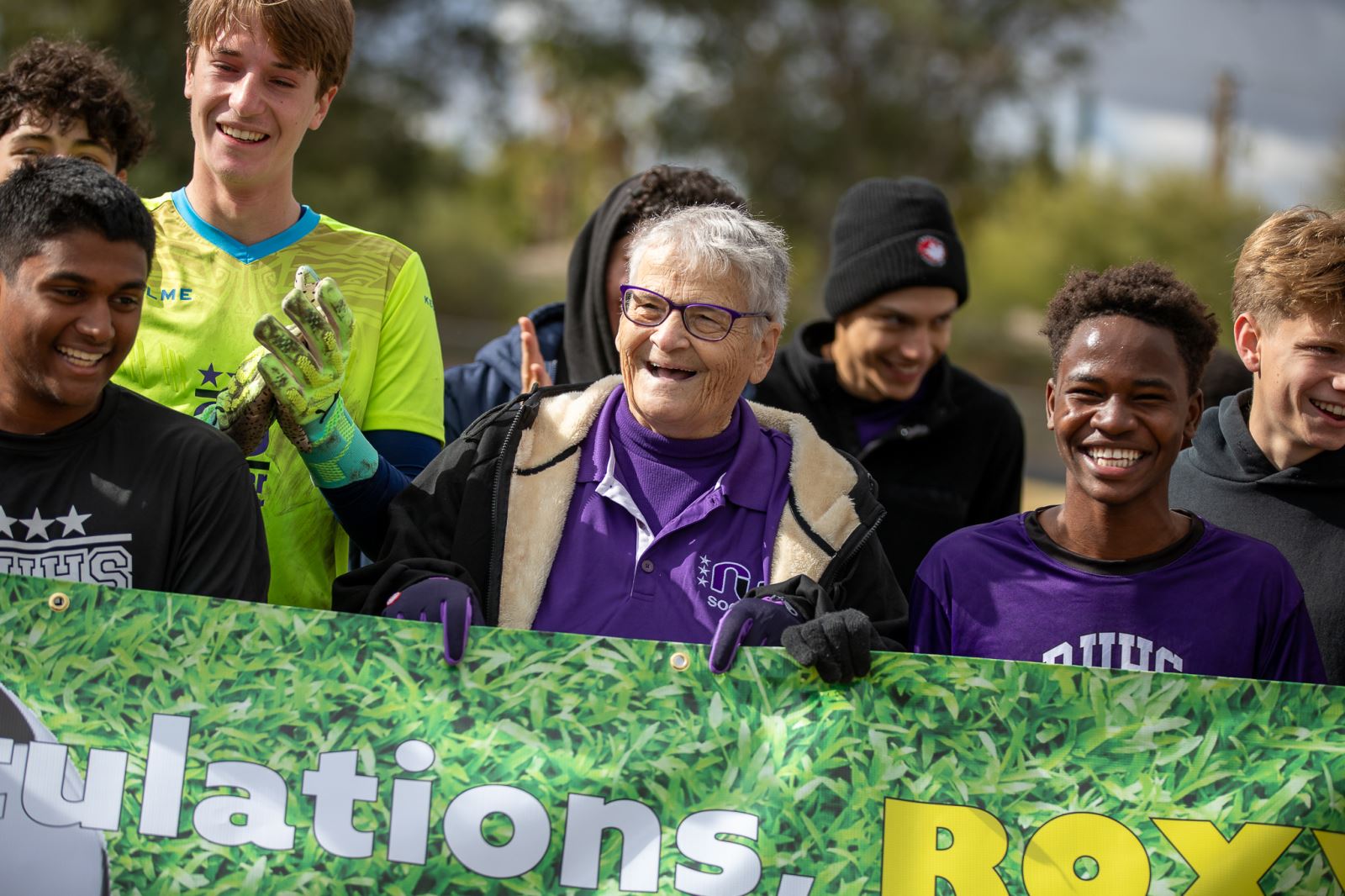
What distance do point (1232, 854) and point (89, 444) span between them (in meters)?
2.41

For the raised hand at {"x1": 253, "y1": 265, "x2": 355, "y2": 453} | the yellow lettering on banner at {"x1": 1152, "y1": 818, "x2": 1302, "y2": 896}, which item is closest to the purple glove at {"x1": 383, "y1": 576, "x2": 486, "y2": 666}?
the raised hand at {"x1": 253, "y1": 265, "x2": 355, "y2": 453}

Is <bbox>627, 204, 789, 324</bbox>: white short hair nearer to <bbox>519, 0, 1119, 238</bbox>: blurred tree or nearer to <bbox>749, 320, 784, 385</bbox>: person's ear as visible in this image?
<bbox>749, 320, 784, 385</bbox>: person's ear

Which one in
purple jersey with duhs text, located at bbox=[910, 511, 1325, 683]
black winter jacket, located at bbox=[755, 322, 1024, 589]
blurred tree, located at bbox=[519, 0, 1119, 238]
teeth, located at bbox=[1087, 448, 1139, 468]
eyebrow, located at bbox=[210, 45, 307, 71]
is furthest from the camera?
blurred tree, located at bbox=[519, 0, 1119, 238]

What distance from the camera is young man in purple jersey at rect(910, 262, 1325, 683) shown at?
121 inches

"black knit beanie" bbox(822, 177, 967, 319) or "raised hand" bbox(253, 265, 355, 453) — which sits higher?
"black knit beanie" bbox(822, 177, 967, 319)

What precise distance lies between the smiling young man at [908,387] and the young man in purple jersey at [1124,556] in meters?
1.35

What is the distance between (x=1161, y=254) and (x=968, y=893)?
1286 inches

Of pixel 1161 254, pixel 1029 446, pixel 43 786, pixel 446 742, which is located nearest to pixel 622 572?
pixel 446 742

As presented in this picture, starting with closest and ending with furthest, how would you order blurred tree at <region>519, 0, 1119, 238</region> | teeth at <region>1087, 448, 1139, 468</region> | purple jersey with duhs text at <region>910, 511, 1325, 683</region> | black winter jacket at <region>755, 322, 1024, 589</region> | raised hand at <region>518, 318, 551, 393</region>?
purple jersey with duhs text at <region>910, 511, 1325, 683</region> → teeth at <region>1087, 448, 1139, 468</region> → raised hand at <region>518, 318, 551, 393</region> → black winter jacket at <region>755, 322, 1024, 589</region> → blurred tree at <region>519, 0, 1119, 238</region>

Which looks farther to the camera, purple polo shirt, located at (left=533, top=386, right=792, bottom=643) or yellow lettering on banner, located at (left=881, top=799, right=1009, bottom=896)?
→ purple polo shirt, located at (left=533, top=386, right=792, bottom=643)

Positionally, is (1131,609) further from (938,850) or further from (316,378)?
(316,378)

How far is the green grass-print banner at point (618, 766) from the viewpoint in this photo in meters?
2.85

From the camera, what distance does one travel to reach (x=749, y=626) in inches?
116

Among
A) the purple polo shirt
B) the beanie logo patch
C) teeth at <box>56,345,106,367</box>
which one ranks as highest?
the beanie logo patch
